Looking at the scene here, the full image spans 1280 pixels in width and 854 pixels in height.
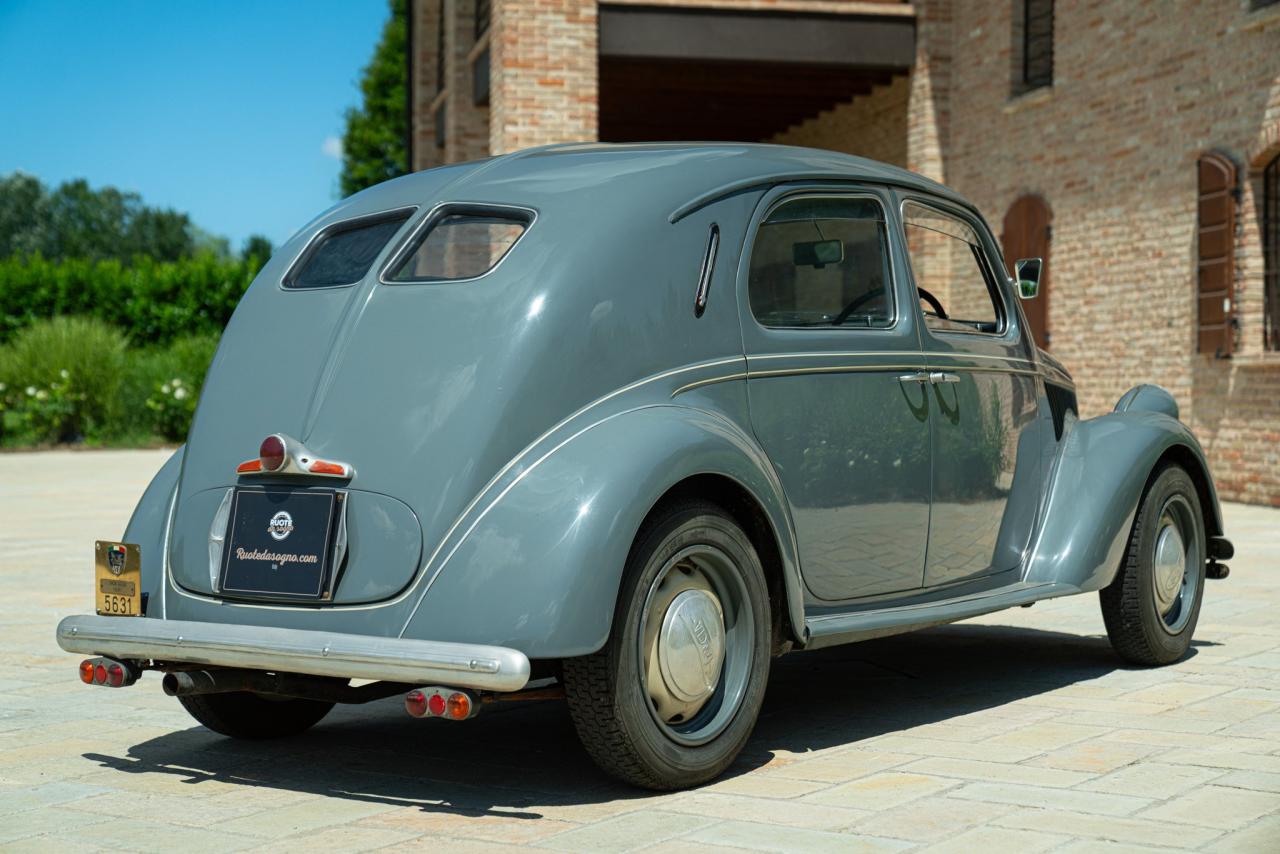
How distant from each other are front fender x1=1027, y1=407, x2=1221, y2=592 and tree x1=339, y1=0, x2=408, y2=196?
2031 inches

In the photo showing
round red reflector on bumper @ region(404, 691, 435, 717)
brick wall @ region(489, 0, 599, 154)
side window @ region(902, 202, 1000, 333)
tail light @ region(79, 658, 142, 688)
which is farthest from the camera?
brick wall @ region(489, 0, 599, 154)

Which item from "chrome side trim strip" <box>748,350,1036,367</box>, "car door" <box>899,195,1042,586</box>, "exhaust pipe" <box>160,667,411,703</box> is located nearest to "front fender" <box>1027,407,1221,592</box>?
"car door" <box>899,195,1042,586</box>

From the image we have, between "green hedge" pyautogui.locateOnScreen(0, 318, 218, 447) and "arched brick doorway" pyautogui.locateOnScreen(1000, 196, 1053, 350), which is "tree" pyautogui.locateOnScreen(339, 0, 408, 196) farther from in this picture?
"arched brick doorway" pyautogui.locateOnScreen(1000, 196, 1053, 350)

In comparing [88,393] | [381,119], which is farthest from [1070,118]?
[381,119]

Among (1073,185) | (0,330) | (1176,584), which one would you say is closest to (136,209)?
(0,330)

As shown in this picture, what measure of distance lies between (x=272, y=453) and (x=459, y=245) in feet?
2.73

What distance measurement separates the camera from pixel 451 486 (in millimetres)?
4156

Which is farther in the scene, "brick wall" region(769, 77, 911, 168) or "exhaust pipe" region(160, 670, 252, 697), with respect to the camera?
"brick wall" region(769, 77, 911, 168)

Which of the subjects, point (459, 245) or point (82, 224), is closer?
point (459, 245)

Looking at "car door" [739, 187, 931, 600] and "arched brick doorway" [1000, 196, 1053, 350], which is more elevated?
"arched brick doorway" [1000, 196, 1053, 350]

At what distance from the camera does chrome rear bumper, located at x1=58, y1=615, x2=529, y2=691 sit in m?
3.82

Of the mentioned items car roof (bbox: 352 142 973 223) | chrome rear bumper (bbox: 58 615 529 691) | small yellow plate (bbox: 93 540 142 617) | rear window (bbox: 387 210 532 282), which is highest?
car roof (bbox: 352 142 973 223)

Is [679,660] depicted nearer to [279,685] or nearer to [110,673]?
[279,685]

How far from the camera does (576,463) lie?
4176 millimetres
